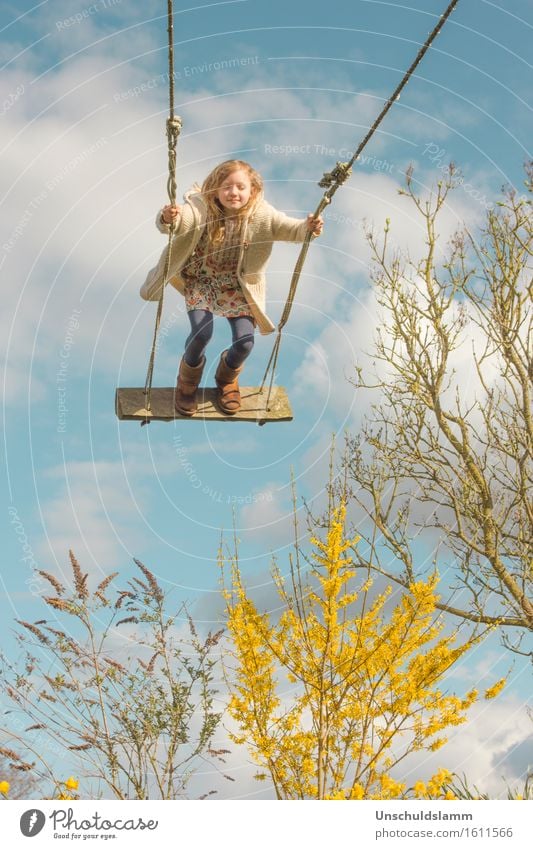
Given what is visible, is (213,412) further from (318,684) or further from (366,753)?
(366,753)

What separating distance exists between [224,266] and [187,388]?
90cm

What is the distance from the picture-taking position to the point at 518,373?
31.2 ft

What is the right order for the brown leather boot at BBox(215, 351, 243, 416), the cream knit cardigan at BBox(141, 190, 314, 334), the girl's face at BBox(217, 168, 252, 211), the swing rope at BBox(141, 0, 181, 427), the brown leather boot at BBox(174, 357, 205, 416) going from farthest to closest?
1. the brown leather boot at BBox(215, 351, 243, 416)
2. the brown leather boot at BBox(174, 357, 205, 416)
3. the cream knit cardigan at BBox(141, 190, 314, 334)
4. the girl's face at BBox(217, 168, 252, 211)
5. the swing rope at BBox(141, 0, 181, 427)

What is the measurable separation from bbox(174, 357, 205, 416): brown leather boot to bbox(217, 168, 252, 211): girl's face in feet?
3.54

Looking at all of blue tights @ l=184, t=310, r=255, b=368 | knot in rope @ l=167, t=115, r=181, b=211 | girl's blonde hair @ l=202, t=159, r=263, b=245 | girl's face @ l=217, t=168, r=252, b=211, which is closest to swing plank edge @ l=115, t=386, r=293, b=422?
blue tights @ l=184, t=310, r=255, b=368

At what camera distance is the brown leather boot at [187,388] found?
5793 millimetres

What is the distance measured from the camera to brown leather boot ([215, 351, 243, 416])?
5.90 metres

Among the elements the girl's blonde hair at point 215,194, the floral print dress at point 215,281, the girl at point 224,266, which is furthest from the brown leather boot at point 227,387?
the girl's blonde hair at point 215,194

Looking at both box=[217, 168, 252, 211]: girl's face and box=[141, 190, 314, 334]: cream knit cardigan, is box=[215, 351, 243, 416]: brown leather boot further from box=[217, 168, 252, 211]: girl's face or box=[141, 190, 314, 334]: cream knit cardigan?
box=[217, 168, 252, 211]: girl's face

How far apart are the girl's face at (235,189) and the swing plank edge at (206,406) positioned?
130 cm

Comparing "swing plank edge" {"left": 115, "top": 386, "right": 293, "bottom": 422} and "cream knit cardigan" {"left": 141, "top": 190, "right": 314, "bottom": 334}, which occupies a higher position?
"cream knit cardigan" {"left": 141, "top": 190, "right": 314, "bottom": 334}

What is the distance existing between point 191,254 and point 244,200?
0.51 metres
